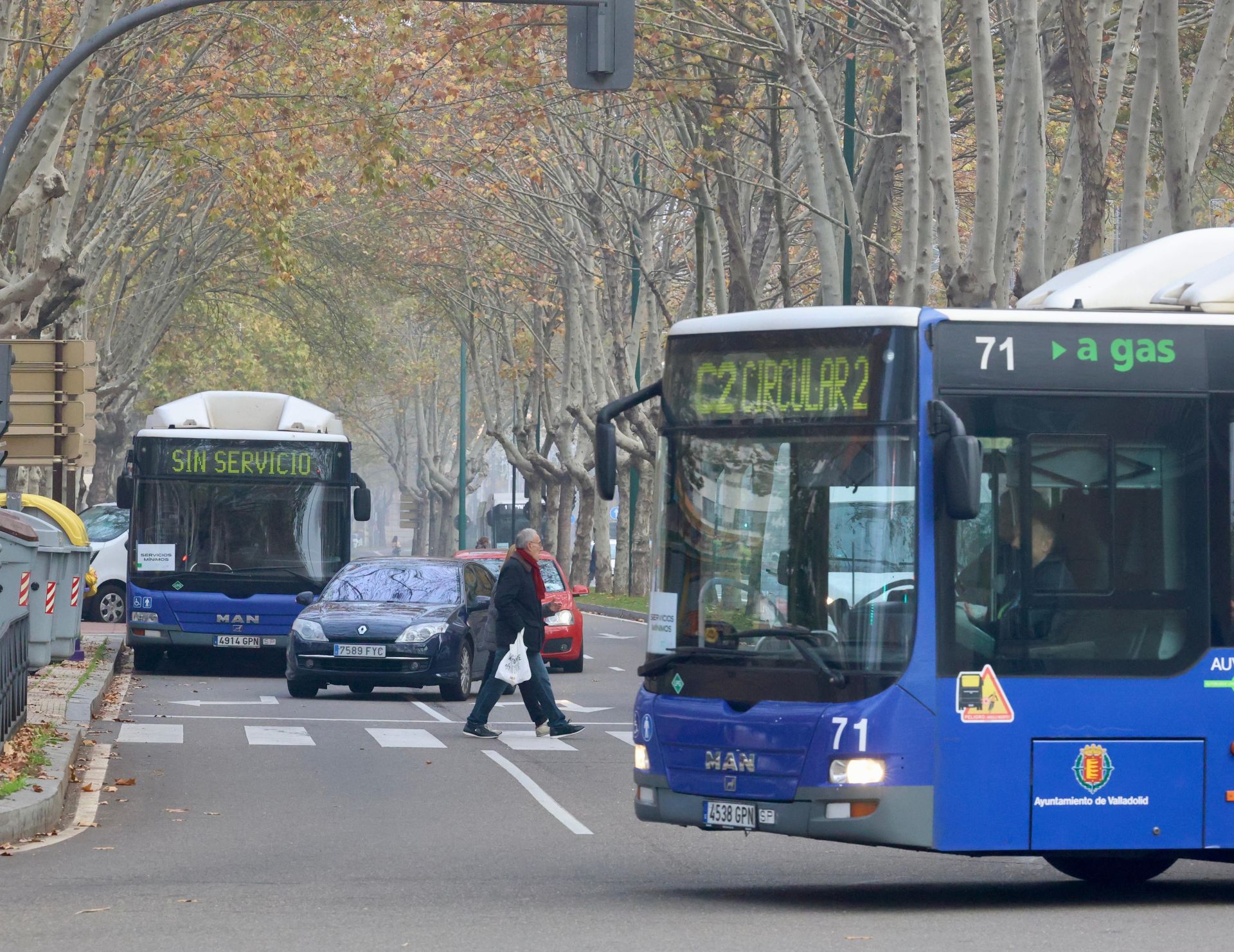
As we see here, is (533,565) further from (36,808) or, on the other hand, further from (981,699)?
(981,699)

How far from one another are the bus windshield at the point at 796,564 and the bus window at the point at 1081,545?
290 mm

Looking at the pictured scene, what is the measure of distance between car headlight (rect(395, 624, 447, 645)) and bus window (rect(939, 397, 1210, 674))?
39.0 ft

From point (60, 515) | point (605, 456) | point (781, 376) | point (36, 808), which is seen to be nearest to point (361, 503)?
point (60, 515)

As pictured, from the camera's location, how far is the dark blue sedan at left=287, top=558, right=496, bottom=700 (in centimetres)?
2033

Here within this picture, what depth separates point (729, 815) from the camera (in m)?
9.16

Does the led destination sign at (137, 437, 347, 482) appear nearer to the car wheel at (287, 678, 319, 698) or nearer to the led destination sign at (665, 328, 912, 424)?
the car wheel at (287, 678, 319, 698)

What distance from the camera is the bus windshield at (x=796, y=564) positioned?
8.91 metres

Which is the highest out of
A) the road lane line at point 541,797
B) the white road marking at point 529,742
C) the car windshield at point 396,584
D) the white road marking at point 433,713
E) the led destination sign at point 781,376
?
the led destination sign at point 781,376

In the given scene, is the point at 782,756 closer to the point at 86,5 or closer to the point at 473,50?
the point at 86,5

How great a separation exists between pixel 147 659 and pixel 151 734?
26.3 ft

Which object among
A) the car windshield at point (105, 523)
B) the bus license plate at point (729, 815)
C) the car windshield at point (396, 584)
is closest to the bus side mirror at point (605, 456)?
the bus license plate at point (729, 815)

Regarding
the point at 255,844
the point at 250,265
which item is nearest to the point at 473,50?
the point at 255,844

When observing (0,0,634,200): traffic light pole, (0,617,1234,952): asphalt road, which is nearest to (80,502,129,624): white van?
(0,617,1234,952): asphalt road

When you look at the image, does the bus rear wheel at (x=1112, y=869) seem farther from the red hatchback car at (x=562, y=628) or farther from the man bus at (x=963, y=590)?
the red hatchback car at (x=562, y=628)
